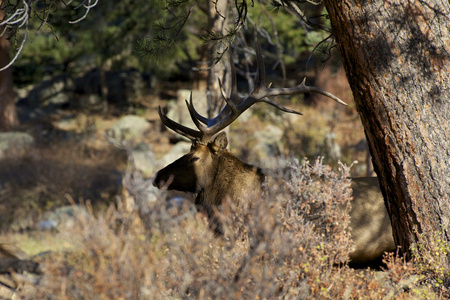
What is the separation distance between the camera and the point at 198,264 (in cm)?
305

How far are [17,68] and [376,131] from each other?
21058mm

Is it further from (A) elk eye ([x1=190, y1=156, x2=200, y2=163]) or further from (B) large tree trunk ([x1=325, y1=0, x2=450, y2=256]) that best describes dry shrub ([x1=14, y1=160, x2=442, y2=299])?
(A) elk eye ([x1=190, y1=156, x2=200, y2=163])

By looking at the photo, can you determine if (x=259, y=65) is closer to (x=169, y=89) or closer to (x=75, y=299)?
(x=75, y=299)

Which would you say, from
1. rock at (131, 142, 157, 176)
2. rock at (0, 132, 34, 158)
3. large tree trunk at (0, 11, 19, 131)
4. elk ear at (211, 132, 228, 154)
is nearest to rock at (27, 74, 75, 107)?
large tree trunk at (0, 11, 19, 131)

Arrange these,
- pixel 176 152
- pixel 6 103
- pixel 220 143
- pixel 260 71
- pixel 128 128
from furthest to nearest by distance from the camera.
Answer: pixel 128 128, pixel 6 103, pixel 176 152, pixel 220 143, pixel 260 71

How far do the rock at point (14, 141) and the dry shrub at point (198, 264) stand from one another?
484 inches

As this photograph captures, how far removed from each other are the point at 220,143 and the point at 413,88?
2505mm

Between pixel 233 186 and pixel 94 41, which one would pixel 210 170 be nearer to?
pixel 233 186

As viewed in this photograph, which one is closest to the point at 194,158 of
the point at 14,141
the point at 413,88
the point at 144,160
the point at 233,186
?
the point at 233,186

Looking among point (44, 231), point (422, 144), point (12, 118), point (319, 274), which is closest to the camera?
point (319, 274)

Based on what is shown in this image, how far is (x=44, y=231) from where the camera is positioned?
9.54 meters

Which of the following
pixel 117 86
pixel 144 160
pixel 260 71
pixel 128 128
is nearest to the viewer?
pixel 260 71

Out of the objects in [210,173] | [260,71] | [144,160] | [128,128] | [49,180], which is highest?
[128,128]

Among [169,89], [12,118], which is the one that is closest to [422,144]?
[12,118]
